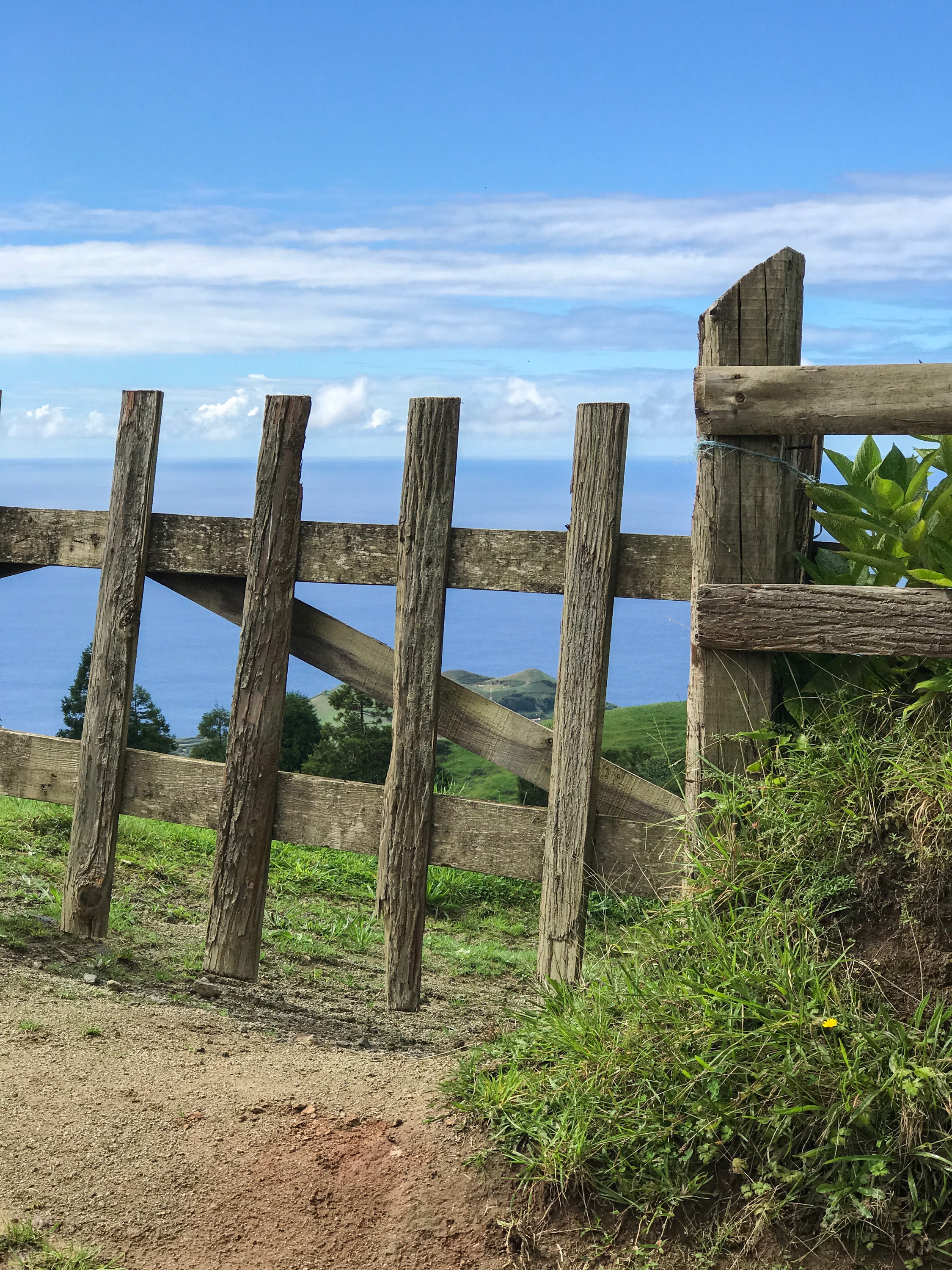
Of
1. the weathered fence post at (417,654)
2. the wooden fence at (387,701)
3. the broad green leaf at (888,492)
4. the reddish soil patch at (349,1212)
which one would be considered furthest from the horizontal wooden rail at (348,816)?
the broad green leaf at (888,492)

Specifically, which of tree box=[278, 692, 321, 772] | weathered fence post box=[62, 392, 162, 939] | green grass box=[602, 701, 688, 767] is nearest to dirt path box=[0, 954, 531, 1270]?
weathered fence post box=[62, 392, 162, 939]

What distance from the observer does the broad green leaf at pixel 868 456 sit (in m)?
4.14

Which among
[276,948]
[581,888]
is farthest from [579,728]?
[276,948]

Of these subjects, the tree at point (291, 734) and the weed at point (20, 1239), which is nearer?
the weed at point (20, 1239)

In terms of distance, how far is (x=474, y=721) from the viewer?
4.64 metres

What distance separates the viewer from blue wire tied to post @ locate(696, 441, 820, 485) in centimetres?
410

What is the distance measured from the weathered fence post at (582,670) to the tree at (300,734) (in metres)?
3.93

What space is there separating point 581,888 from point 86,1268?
218cm

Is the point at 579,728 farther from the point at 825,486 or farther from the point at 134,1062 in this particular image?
the point at 134,1062

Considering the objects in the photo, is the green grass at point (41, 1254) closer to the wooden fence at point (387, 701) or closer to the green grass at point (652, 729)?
the wooden fence at point (387, 701)

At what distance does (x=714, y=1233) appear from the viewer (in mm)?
3068

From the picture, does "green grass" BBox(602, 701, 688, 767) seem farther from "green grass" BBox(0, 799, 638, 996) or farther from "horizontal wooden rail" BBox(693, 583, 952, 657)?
"green grass" BBox(0, 799, 638, 996)

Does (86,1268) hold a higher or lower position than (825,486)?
lower

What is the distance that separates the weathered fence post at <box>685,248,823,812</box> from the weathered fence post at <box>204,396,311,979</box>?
1.86m
